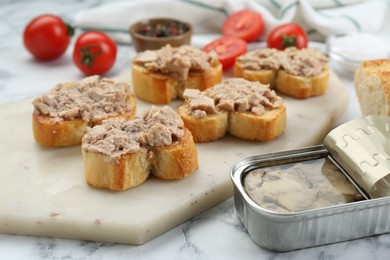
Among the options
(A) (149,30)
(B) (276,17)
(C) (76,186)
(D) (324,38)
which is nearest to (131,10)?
(A) (149,30)

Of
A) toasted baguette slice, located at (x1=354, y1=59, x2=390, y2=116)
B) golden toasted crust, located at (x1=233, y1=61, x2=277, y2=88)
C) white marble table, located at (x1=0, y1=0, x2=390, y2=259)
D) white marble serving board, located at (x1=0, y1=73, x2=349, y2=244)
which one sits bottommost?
white marble table, located at (x1=0, y1=0, x2=390, y2=259)

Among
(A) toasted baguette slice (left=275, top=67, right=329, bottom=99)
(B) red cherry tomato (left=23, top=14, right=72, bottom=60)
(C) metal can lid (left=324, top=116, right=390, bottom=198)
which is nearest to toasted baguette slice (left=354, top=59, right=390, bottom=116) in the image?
(A) toasted baguette slice (left=275, top=67, right=329, bottom=99)

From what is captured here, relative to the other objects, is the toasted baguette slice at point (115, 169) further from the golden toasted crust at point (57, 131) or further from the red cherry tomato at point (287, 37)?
the red cherry tomato at point (287, 37)

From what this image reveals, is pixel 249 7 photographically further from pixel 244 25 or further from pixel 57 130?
pixel 57 130

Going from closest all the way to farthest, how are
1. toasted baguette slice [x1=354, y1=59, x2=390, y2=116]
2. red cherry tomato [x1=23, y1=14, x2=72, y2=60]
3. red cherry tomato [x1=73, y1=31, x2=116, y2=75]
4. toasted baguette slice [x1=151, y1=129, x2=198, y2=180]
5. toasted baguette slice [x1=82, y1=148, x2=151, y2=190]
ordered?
toasted baguette slice [x1=82, y1=148, x2=151, y2=190] → toasted baguette slice [x1=151, y1=129, x2=198, y2=180] → toasted baguette slice [x1=354, y1=59, x2=390, y2=116] → red cherry tomato [x1=73, y1=31, x2=116, y2=75] → red cherry tomato [x1=23, y1=14, x2=72, y2=60]

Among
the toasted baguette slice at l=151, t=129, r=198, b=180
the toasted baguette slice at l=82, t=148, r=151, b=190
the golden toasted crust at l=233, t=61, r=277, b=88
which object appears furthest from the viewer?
the golden toasted crust at l=233, t=61, r=277, b=88

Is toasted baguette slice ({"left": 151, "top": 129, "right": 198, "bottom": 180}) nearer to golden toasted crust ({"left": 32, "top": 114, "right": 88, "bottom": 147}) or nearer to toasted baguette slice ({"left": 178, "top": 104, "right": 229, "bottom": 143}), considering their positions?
toasted baguette slice ({"left": 178, "top": 104, "right": 229, "bottom": 143})

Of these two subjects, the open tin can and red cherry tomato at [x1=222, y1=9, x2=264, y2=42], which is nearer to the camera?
the open tin can
